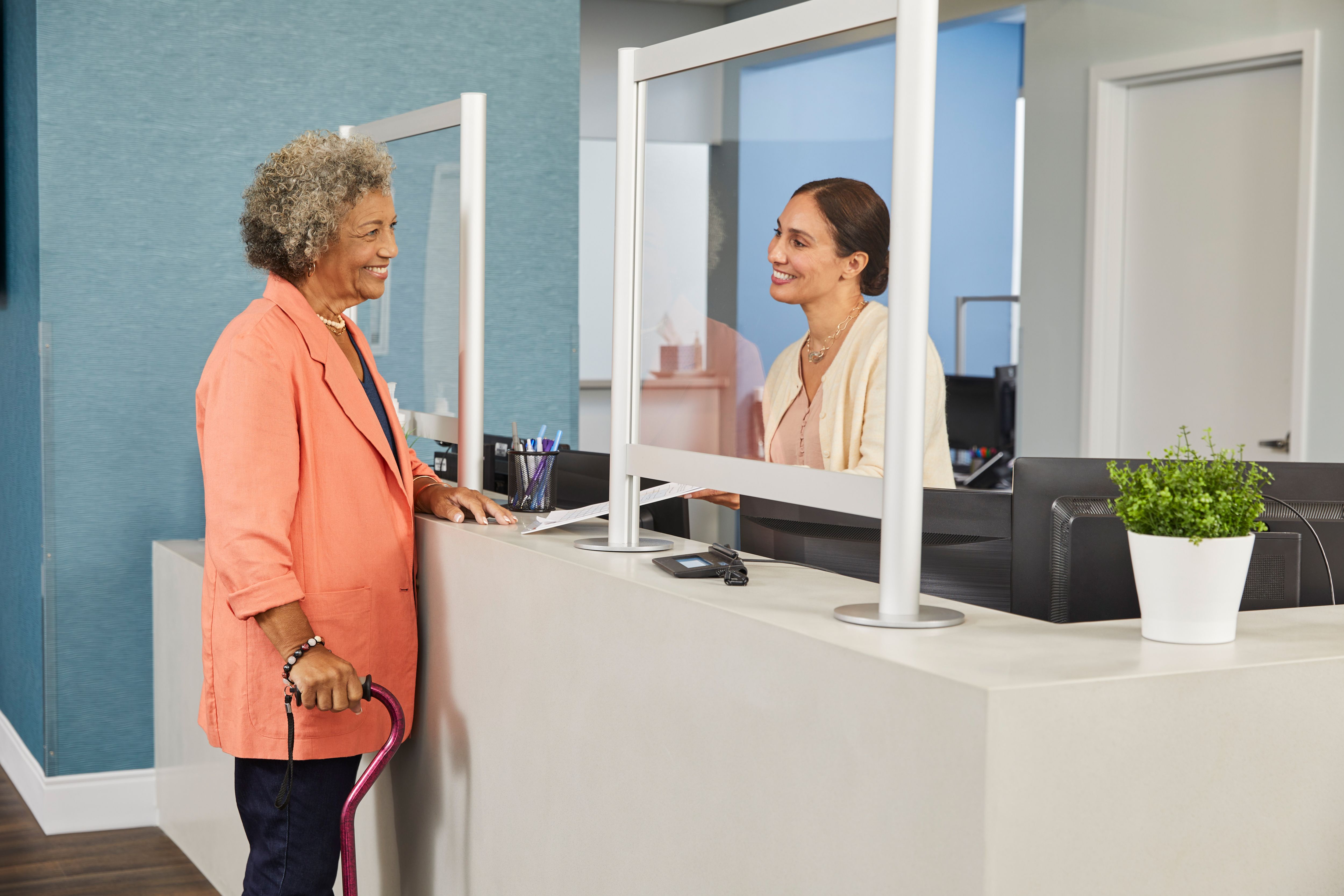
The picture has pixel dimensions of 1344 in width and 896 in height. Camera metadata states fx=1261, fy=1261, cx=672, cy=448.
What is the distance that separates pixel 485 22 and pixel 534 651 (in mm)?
2331

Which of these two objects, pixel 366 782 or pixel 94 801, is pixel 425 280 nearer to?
pixel 366 782

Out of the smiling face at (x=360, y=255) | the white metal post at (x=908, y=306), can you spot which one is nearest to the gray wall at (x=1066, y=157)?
the smiling face at (x=360, y=255)

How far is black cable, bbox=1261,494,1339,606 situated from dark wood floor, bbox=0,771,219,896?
231 centimetres

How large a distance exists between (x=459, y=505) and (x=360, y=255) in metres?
0.44

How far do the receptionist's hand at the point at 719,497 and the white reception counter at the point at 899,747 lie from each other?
0.71ft

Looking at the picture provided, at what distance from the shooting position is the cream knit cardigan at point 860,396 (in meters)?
1.36

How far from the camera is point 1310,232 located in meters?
4.03

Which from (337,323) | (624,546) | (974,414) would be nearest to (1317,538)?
Result: (624,546)

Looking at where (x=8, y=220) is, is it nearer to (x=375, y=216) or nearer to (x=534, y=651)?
(x=375, y=216)

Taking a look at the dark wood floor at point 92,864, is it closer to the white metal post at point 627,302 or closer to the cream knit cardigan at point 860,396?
the white metal post at point 627,302

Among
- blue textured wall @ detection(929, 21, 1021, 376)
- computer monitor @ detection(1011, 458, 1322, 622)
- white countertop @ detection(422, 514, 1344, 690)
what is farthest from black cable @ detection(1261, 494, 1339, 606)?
blue textured wall @ detection(929, 21, 1021, 376)

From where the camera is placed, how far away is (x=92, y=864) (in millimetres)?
2959

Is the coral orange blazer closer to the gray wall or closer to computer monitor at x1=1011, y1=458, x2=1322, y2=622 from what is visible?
computer monitor at x1=1011, y1=458, x2=1322, y2=622

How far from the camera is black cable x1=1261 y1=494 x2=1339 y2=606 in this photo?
5.09 feet
